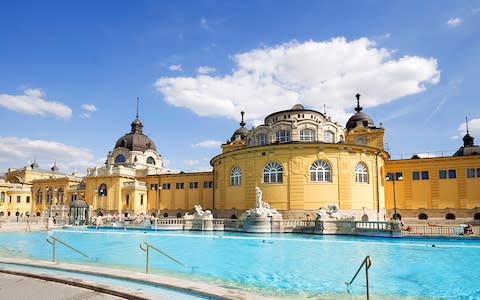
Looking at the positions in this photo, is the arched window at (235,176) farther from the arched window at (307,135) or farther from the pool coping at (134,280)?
the pool coping at (134,280)

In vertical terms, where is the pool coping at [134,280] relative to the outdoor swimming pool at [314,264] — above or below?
above

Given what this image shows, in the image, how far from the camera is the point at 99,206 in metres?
53.3

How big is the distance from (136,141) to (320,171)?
127 feet

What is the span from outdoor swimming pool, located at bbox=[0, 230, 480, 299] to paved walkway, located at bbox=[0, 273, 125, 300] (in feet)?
12.2

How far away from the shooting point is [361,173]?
35812 mm

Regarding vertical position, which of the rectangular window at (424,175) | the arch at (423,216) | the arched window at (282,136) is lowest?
the arch at (423,216)

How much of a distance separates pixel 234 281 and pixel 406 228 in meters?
18.5

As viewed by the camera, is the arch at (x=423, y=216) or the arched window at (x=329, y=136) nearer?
the arch at (x=423, y=216)

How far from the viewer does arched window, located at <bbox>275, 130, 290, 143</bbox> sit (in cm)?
3883

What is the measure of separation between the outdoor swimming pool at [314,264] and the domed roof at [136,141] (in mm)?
42373

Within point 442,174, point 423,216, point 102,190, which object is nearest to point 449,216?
point 423,216

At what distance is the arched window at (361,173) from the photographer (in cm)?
3550

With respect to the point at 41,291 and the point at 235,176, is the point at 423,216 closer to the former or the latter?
the point at 235,176

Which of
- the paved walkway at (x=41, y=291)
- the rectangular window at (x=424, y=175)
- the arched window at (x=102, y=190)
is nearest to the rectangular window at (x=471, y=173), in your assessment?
the rectangular window at (x=424, y=175)
